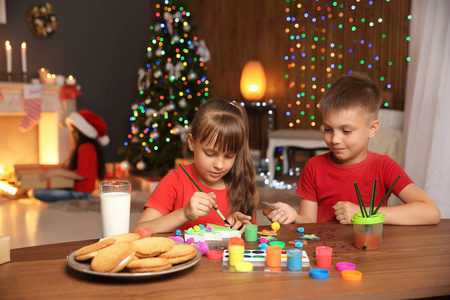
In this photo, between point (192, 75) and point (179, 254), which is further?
point (192, 75)

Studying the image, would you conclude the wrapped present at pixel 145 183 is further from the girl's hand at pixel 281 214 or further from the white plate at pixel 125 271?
the white plate at pixel 125 271

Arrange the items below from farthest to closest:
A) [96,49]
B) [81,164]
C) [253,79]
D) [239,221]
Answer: [253,79]
[96,49]
[81,164]
[239,221]

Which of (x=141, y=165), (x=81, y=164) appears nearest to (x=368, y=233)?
(x=81, y=164)

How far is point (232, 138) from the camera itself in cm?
167

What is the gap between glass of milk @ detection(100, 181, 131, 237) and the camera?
4.29 ft

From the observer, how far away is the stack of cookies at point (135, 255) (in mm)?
982

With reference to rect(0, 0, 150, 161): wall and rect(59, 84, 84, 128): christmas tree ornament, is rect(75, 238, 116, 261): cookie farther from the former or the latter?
rect(0, 0, 150, 161): wall

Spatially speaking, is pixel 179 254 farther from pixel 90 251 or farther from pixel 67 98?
pixel 67 98

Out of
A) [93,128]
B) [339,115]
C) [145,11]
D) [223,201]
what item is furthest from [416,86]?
[145,11]

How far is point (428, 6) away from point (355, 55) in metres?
2.70

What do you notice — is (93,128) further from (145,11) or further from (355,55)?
(355,55)

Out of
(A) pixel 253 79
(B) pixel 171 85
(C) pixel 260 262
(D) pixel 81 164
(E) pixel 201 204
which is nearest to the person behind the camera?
(C) pixel 260 262

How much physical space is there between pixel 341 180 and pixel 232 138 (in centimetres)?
46

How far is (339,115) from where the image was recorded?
1772 millimetres
